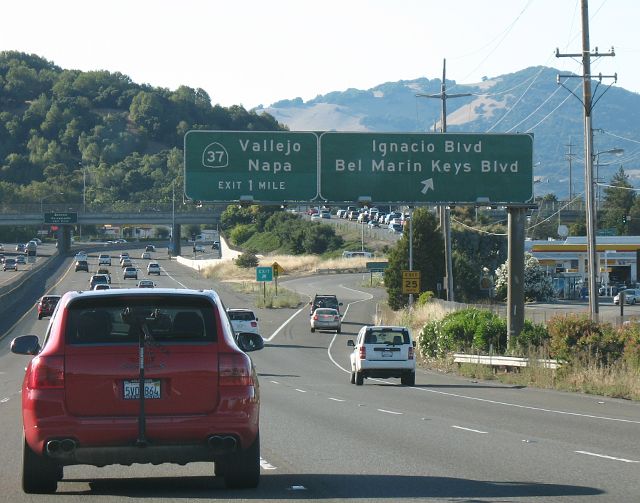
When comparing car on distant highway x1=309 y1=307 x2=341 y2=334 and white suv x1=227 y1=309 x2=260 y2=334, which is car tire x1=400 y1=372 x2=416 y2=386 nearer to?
white suv x1=227 y1=309 x2=260 y2=334

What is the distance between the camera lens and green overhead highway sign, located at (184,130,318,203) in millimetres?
40094

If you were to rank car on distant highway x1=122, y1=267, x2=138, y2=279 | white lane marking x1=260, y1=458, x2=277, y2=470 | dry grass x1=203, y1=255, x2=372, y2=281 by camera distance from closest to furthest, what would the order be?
white lane marking x1=260, y1=458, x2=277, y2=470 → car on distant highway x1=122, y1=267, x2=138, y2=279 → dry grass x1=203, y1=255, x2=372, y2=281

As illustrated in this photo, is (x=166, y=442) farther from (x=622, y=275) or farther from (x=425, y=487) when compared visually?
(x=622, y=275)

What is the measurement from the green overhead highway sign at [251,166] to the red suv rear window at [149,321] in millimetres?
29305

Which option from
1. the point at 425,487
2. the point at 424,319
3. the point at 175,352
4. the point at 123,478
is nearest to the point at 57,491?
the point at 123,478

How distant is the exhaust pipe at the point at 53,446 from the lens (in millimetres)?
10078

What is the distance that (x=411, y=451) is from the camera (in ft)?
48.1

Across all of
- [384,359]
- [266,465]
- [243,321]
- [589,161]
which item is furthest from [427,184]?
[266,465]

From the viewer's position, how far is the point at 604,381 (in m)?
27.6

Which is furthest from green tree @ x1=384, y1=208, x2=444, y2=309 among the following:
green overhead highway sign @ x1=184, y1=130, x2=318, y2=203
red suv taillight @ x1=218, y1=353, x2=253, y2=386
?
red suv taillight @ x1=218, y1=353, x2=253, y2=386

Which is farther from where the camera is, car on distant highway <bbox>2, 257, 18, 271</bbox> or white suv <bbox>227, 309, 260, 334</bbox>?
car on distant highway <bbox>2, 257, 18, 271</bbox>

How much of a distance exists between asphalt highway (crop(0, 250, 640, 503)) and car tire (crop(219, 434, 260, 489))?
132 mm

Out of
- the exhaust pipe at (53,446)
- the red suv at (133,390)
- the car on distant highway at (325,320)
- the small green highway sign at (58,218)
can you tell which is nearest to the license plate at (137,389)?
the red suv at (133,390)

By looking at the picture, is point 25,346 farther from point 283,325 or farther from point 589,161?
point 283,325
